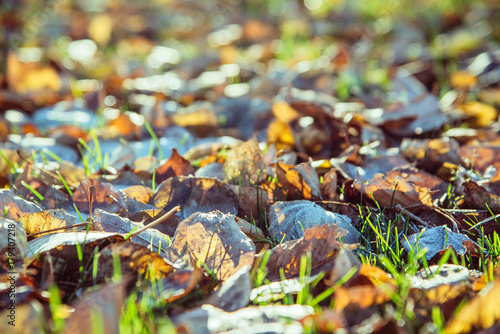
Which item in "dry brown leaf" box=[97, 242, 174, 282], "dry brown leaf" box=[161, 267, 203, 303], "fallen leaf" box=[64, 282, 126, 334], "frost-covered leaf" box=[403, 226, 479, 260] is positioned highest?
"fallen leaf" box=[64, 282, 126, 334]

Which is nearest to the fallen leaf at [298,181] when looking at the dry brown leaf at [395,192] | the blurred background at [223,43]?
the dry brown leaf at [395,192]

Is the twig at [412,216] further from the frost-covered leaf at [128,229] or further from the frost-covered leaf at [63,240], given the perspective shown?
the frost-covered leaf at [63,240]

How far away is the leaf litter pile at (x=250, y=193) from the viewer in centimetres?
92

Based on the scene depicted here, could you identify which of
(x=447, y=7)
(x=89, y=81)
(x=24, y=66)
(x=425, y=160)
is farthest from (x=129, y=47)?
(x=425, y=160)

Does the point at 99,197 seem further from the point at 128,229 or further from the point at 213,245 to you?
the point at 213,245

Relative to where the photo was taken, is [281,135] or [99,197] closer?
[99,197]

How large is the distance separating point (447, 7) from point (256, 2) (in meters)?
1.77

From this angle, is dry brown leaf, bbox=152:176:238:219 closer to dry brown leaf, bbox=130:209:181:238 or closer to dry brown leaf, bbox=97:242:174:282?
dry brown leaf, bbox=130:209:181:238

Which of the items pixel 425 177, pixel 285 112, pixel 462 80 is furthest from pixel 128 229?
pixel 462 80

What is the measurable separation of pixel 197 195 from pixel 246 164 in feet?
0.62

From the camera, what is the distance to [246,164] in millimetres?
1441

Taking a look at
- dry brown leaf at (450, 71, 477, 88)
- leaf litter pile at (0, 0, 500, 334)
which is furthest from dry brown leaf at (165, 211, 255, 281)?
dry brown leaf at (450, 71, 477, 88)

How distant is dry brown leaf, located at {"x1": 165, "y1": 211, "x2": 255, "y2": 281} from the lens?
3.53ft

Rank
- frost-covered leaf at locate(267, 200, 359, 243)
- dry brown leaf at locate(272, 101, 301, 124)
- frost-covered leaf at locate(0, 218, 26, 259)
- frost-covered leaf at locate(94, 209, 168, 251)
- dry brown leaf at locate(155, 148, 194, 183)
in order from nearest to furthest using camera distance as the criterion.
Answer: frost-covered leaf at locate(0, 218, 26, 259) → frost-covered leaf at locate(94, 209, 168, 251) → frost-covered leaf at locate(267, 200, 359, 243) → dry brown leaf at locate(155, 148, 194, 183) → dry brown leaf at locate(272, 101, 301, 124)
